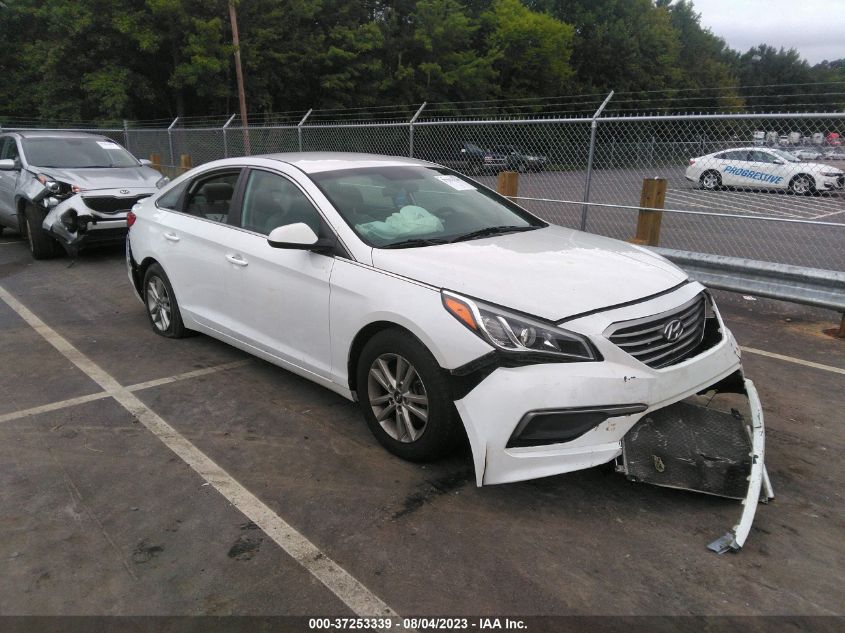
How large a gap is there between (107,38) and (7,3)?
7.06 meters

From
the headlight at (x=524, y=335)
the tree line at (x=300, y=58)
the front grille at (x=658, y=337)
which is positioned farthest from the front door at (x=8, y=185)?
the tree line at (x=300, y=58)

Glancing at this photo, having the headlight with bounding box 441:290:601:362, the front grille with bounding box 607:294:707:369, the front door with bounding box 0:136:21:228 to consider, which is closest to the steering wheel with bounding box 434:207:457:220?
the headlight with bounding box 441:290:601:362

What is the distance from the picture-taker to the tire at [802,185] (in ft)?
27.0

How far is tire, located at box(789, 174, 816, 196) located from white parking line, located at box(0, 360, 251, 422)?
7046mm

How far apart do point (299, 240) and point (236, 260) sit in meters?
0.87

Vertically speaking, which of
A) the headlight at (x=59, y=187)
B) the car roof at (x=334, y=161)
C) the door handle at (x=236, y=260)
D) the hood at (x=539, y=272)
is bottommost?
the headlight at (x=59, y=187)

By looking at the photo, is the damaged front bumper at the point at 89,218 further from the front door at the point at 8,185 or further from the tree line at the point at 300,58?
the tree line at the point at 300,58

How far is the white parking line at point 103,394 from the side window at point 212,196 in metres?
1.07

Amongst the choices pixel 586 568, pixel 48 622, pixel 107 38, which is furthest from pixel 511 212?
pixel 107 38

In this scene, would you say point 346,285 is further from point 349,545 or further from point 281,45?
point 281,45

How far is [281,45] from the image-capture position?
105 ft

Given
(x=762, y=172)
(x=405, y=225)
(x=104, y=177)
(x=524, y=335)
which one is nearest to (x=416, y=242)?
(x=405, y=225)

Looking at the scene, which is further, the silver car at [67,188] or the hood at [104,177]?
the hood at [104,177]

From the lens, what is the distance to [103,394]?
4410mm
